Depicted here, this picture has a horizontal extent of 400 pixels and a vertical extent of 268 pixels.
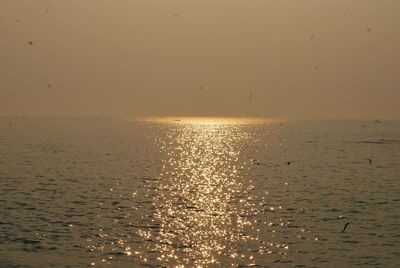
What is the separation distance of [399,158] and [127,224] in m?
80.9

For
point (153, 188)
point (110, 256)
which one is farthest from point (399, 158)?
point (110, 256)

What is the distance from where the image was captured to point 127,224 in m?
39.9

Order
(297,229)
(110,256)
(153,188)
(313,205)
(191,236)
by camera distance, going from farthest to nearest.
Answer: (153,188)
(313,205)
(297,229)
(191,236)
(110,256)

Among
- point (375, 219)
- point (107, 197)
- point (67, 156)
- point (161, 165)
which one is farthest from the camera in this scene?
point (67, 156)

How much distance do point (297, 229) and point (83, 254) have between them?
617 inches

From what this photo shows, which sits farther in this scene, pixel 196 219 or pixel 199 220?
pixel 196 219

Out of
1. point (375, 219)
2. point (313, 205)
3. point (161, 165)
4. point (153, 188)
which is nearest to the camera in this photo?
point (375, 219)

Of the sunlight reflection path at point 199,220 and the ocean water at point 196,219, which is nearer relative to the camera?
the ocean water at point 196,219

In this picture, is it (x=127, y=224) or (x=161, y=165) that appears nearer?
(x=127, y=224)

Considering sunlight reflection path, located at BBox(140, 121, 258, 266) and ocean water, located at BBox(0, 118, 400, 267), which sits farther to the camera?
sunlight reflection path, located at BBox(140, 121, 258, 266)

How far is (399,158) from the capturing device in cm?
10731

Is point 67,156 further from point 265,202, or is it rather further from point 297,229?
point 297,229

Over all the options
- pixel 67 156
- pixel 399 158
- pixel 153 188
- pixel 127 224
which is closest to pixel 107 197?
pixel 153 188

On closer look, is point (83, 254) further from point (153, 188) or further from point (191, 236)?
point (153, 188)
